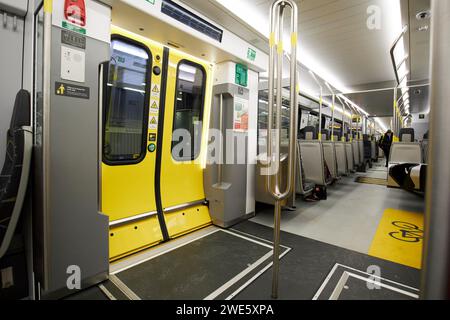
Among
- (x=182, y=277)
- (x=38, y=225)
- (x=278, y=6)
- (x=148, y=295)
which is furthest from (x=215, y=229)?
(x=278, y=6)

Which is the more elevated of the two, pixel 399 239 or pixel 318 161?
pixel 318 161

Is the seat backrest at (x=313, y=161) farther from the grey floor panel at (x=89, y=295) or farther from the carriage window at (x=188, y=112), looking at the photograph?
the grey floor panel at (x=89, y=295)

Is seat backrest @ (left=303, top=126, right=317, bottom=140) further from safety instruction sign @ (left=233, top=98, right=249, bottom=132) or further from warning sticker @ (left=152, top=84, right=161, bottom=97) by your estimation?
warning sticker @ (left=152, top=84, right=161, bottom=97)

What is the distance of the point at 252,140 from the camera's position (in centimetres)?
381

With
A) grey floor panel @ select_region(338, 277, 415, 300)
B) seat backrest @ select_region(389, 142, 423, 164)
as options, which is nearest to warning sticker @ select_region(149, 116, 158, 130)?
grey floor panel @ select_region(338, 277, 415, 300)

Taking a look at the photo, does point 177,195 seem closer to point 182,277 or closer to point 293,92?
point 182,277

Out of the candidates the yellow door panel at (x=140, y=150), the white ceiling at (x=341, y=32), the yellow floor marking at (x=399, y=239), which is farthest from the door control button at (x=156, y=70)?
the yellow floor marking at (x=399, y=239)

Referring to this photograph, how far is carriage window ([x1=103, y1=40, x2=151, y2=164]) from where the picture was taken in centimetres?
256

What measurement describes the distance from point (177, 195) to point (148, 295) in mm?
1487

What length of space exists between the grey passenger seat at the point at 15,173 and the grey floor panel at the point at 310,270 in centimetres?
177

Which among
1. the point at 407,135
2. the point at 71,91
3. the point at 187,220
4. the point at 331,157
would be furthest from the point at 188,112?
the point at 407,135

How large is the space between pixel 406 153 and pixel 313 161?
2075 millimetres

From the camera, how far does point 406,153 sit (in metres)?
4.83

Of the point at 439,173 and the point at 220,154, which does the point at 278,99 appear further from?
the point at 220,154
